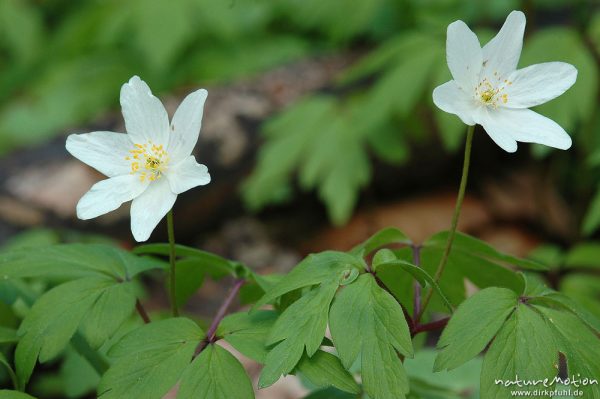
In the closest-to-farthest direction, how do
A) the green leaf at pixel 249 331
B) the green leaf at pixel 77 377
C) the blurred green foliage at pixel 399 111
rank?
the green leaf at pixel 249 331 → the green leaf at pixel 77 377 → the blurred green foliage at pixel 399 111

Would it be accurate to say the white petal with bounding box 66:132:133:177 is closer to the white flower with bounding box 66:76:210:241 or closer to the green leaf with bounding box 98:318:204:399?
the white flower with bounding box 66:76:210:241

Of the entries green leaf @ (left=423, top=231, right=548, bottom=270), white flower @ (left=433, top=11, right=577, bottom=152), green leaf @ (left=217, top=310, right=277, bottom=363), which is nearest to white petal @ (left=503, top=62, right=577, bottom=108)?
white flower @ (left=433, top=11, right=577, bottom=152)

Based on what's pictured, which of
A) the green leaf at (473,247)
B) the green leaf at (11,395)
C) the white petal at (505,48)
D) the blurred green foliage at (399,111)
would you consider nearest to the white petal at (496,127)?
the white petal at (505,48)

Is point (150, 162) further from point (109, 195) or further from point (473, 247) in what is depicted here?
point (473, 247)

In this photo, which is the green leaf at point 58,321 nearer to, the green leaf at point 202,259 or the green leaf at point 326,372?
the green leaf at point 202,259

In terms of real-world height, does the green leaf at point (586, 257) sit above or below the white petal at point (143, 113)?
below

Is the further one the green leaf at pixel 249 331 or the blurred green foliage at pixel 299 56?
the blurred green foliage at pixel 299 56
